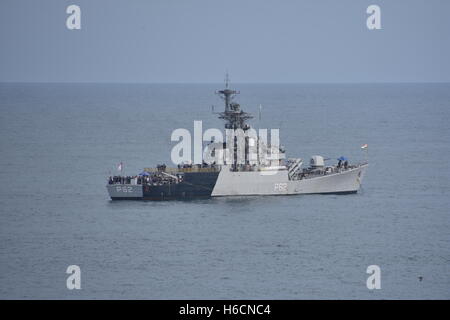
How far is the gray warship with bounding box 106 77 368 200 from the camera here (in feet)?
350

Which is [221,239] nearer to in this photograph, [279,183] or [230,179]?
[230,179]

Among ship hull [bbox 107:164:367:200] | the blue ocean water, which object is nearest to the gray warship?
ship hull [bbox 107:164:367:200]

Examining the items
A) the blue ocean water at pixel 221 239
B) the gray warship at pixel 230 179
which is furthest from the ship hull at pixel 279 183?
the blue ocean water at pixel 221 239

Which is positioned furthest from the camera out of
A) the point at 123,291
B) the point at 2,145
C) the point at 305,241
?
the point at 2,145

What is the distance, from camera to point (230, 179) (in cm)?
10719

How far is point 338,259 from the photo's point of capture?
3376 inches

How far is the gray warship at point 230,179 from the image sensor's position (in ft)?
350

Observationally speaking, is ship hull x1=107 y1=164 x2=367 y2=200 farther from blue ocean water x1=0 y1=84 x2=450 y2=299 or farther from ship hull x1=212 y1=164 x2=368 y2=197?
blue ocean water x1=0 y1=84 x2=450 y2=299

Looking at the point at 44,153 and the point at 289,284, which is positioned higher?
the point at 44,153

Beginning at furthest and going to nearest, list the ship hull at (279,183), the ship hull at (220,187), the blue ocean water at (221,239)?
the ship hull at (279,183) < the ship hull at (220,187) < the blue ocean water at (221,239)

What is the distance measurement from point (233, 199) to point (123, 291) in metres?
31.1

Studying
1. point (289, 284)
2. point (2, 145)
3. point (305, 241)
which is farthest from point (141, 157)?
point (289, 284)

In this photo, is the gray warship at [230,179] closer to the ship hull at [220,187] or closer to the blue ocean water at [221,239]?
the ship hull at [220,187]

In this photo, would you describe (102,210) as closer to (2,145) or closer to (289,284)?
(289,284)
